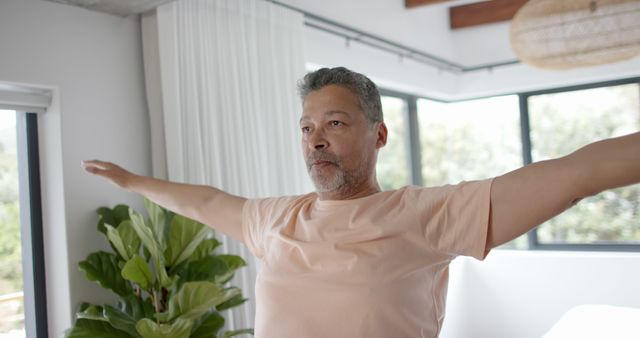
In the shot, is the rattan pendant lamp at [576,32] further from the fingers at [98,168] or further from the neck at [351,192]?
the fingers at [98,168]

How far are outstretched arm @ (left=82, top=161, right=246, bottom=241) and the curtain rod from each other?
1.86m

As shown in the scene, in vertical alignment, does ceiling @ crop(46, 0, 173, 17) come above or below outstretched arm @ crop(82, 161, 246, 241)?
above

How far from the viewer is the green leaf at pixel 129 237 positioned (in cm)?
228

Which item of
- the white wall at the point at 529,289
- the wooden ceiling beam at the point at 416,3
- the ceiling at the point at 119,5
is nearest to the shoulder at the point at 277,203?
the ceiling at the point at 119,5

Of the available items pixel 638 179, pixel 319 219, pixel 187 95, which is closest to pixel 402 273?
pixel 319 219

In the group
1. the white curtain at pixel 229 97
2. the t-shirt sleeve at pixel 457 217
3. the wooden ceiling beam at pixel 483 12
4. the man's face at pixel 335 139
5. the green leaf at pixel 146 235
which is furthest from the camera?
the wooden ceiling beam at pixel 483 12

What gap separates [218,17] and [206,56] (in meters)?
0.22

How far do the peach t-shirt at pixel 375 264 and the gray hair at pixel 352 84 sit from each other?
196 mm

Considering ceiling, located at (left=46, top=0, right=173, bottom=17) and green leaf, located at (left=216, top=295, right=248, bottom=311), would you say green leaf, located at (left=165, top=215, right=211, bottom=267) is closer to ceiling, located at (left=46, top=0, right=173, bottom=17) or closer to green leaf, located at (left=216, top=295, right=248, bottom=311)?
green leaf, located at (left=216, top=295, right=248, bottom=311)

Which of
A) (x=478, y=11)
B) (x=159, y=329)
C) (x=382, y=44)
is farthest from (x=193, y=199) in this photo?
(x=478, y=11)

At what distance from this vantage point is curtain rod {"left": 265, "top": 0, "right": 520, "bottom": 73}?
142 inches

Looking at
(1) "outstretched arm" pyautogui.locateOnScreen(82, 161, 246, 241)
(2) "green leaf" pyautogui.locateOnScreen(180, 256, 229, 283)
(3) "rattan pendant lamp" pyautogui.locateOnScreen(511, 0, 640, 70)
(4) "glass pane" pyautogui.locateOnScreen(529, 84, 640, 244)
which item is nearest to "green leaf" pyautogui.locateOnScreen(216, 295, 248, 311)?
(2) "green leaf" pyautogui.locateOnScreen(180, 256, 229, 283)

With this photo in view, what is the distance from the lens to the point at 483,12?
17.5ft

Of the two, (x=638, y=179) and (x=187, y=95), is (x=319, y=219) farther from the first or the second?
(x=187, y=95)
